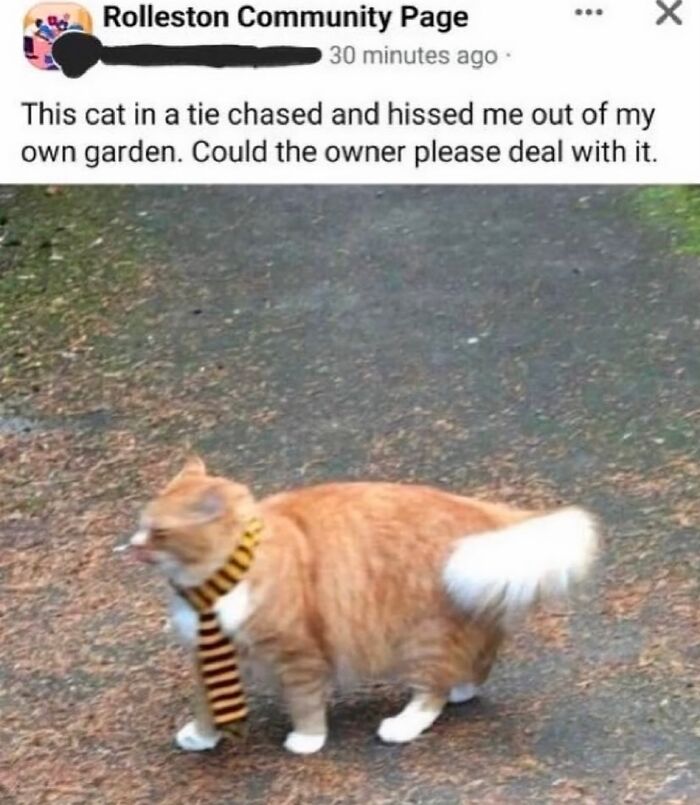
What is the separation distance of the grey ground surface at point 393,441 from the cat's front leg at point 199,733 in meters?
0.04

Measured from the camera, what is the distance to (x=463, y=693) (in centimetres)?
407

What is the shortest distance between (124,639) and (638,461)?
70.5 inches

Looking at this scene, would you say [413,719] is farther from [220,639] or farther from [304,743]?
[220,639]

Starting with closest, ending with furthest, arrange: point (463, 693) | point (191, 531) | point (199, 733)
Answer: point (191, 531) < point (199, 733) < point (463, 693)

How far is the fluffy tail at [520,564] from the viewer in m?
3.71

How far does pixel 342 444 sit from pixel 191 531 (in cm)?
210

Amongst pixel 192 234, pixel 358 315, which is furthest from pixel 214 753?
pixel 192 234

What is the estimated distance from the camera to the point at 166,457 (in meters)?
5.65

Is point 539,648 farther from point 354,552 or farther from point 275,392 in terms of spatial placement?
point 275,392
